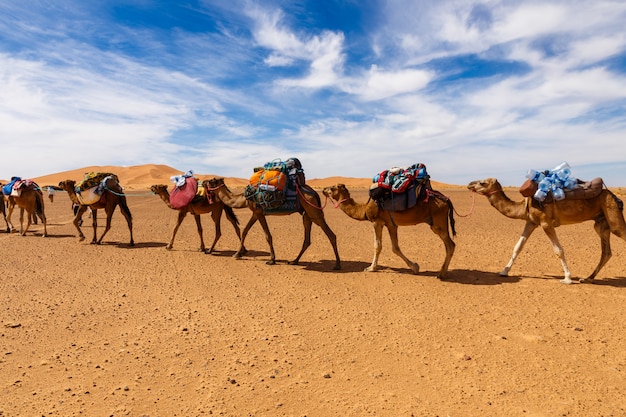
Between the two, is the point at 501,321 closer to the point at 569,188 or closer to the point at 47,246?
the point at 569,188

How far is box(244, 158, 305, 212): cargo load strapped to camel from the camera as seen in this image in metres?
9.73

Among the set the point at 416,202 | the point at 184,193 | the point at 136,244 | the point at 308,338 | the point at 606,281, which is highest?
the point at 184,193

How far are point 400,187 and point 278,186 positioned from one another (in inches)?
110

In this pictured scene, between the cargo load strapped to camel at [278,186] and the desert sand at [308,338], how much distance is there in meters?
1.48

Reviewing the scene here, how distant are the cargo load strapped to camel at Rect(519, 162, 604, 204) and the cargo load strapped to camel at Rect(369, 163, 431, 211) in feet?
6.31

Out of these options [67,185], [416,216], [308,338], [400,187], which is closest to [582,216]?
[416,216]

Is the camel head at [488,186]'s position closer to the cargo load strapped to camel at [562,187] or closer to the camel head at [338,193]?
the cargo load strapped to camel at [562,187]

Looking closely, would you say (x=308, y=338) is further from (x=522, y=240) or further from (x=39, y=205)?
(x=39, y=205)

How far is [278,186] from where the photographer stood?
382 inches

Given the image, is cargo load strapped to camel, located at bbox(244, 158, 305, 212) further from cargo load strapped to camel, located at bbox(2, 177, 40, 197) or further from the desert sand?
cargo load strapped to camel, located at bbox(2, 177, 40, 197)

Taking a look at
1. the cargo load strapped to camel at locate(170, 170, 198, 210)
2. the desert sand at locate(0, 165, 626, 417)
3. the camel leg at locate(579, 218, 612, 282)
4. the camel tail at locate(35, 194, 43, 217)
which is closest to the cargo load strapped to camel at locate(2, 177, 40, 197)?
the camel tail at locate(35, 194, 43, 217)

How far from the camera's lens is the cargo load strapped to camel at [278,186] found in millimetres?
9734

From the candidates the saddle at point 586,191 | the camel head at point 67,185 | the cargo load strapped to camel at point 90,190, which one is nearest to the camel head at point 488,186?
the saddle at point 586,191

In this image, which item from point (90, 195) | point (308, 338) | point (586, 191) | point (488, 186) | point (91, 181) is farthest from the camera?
point (91, 181)
